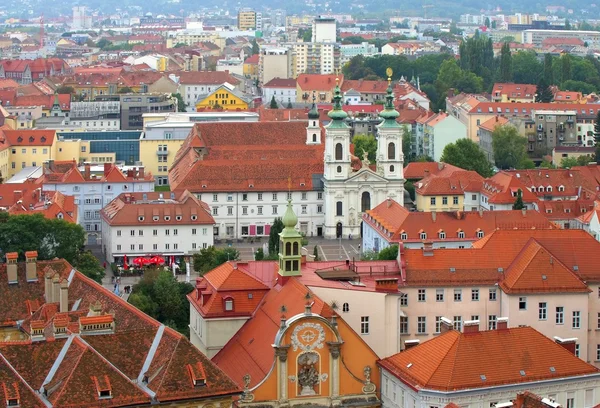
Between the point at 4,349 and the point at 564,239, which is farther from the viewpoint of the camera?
the point at 564,239

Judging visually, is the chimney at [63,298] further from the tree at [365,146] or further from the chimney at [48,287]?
the tree at [365,146]

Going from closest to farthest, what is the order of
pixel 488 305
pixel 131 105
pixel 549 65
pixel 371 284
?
pixel 371 284
pixel 488 305
pixel 131 105
pixel 549 65

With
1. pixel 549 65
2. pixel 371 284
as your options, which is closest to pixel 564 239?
pixel 371 284

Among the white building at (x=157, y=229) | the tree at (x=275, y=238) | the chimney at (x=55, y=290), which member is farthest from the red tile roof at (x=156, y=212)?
the chimney at (x=55, y=290)

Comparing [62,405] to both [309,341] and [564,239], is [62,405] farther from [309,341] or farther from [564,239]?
[564,239]

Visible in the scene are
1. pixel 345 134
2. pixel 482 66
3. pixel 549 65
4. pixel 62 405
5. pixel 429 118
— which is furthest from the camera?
pixel 482 66

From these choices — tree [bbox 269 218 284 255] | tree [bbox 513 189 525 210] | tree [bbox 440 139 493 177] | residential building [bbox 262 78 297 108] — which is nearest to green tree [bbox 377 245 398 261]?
tree [bbox 269 218 284 255]

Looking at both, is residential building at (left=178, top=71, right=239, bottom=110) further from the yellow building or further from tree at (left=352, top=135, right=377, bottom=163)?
tree at (left=352, top=135, right=377, bottom=163)
